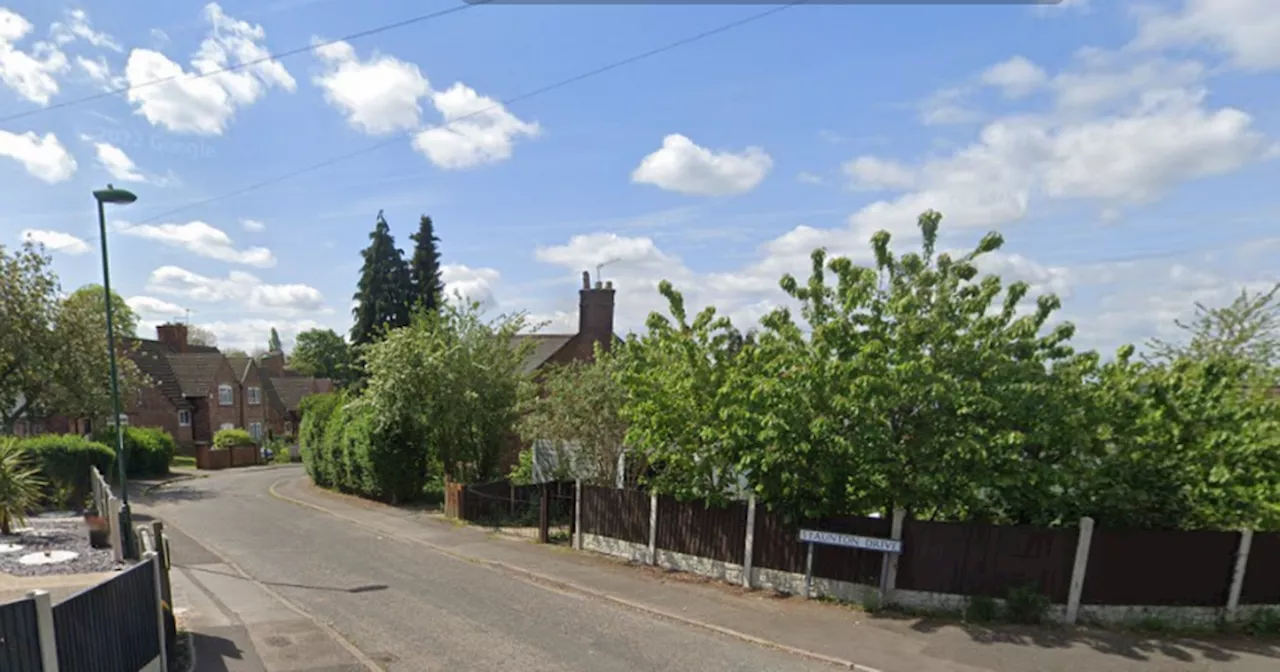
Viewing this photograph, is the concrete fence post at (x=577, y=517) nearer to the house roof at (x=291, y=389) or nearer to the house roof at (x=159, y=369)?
the house roof at (x=159, y=369)

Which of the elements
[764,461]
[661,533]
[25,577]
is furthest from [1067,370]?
[25,577]

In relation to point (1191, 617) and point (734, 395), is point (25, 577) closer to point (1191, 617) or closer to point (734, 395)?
point (734, 395)

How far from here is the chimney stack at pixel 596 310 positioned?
2702 cm

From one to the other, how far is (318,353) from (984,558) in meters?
→ 89.1

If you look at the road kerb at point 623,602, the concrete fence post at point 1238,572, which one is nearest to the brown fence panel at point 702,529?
the road kerb at point 623,602

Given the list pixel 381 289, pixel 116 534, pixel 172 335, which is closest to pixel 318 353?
pixel 172 335

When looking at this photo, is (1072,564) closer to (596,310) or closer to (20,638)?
(20,638)

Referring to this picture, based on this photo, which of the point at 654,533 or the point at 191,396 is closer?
the point at 654,533

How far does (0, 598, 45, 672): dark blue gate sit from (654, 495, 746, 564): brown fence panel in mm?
8837

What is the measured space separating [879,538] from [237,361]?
5439 centimetres

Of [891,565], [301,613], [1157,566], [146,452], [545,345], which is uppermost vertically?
[545,345]

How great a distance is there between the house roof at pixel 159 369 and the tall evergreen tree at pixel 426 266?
670 inches

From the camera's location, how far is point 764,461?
32.0ft

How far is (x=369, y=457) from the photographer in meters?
21.0
